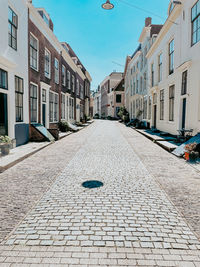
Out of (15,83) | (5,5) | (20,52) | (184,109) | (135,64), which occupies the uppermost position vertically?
(135,64)

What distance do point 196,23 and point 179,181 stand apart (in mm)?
8720

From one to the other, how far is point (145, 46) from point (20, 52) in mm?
17517

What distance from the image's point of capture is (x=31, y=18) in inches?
442

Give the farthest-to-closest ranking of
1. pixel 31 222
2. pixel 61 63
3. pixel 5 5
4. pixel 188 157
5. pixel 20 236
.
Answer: pixel 61 63, pixel 5 5, pixel 188 157, pixel 31 222, pixel 20 236

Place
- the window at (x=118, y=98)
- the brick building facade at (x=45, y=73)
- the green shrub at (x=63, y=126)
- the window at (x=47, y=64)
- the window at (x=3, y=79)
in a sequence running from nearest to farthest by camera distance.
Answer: the window at (x=3, y=79) < the brick building facade at (x=45, y=73) < the window at (x=47, y=64) < the green shrub at (x=63, y=126) < the window at (x=118, y=98)

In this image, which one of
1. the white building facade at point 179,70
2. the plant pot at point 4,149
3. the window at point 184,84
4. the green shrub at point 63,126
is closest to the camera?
the plant pot at point 4,149

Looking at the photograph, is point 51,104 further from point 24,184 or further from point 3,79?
point 24,184

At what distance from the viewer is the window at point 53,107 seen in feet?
50.5

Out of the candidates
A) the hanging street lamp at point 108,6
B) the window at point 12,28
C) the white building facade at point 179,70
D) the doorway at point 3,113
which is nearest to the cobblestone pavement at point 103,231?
the doorway at point 3,113

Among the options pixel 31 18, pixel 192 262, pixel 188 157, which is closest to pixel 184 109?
pixel 188 157

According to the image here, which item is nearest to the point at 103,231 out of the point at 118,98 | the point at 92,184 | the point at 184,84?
the point at 92,184

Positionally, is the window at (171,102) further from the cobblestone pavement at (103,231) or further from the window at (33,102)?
the cobblestone pavement at (103,231)

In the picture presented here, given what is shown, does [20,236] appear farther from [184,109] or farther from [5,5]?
[184,109]

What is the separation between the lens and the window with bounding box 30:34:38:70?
38.0ft
